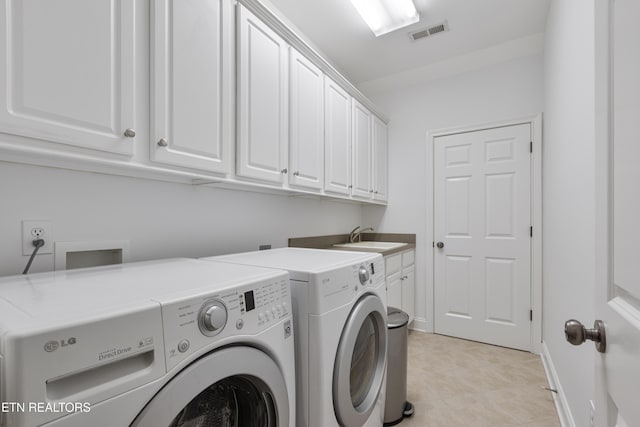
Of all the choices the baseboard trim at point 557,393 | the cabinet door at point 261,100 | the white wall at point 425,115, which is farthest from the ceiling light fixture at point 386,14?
the baseboard trim at point 557,393

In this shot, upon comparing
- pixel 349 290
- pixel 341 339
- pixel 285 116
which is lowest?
pixel 341 339

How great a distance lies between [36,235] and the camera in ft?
3.58

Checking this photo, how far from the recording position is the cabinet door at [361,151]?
272 cm

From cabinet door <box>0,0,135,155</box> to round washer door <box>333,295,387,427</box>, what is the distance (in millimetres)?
1081

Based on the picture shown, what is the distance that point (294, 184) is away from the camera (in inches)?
75.6

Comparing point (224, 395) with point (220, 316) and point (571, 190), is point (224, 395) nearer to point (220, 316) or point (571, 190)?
point (220, 316)

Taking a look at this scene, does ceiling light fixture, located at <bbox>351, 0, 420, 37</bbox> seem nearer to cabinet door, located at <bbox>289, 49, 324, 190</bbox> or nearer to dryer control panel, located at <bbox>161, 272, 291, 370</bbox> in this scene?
cabinet door, located at <bbox>289, 49, 324, 190</bbox>

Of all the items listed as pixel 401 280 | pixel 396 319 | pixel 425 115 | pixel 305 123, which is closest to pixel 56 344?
pixel 396 319

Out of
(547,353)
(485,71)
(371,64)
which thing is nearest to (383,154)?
(371,64)

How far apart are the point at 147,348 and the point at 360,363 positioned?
1040mm

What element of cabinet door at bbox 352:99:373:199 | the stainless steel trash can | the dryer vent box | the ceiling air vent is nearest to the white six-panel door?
cabinet door at bbox 352:99:373:199

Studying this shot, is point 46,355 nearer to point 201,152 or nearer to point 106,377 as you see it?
point 106,377

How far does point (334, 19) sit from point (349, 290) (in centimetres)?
220

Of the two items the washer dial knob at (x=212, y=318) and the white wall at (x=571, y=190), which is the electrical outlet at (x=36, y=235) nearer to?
the washer dial knob at (x=212, y=318)
